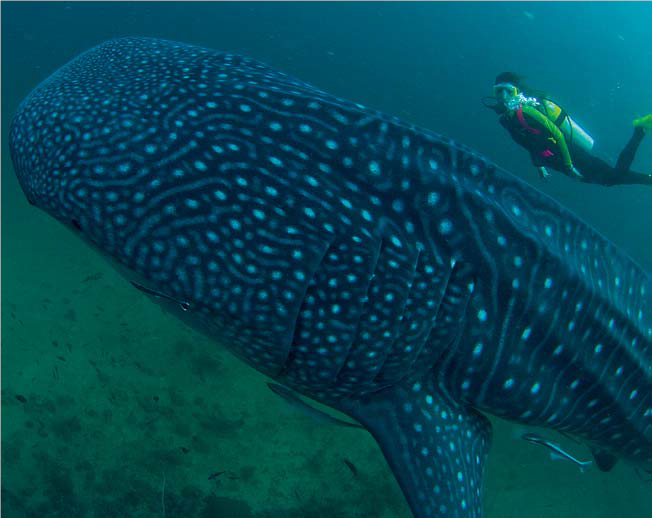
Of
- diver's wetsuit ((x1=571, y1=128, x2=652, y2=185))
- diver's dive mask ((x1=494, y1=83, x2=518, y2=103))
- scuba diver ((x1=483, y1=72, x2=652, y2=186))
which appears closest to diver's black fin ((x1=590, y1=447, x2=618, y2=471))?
scuba diver ((x1=483, y1=72, x2=652, y2=186))

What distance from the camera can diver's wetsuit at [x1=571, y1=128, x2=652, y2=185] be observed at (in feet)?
35.9

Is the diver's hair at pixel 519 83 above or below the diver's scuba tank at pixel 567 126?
above

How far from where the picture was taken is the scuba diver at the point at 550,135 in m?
9.85

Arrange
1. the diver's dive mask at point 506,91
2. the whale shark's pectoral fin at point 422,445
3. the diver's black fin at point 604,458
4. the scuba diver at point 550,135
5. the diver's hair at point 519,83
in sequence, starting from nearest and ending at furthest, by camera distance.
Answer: the whale shark's pectoral fin at point 422,445
the diver's black fin at point 604,458
the scuba diver at point 550,135
the diver's dive mask at point 506,91
the diver's hair at point 519,83

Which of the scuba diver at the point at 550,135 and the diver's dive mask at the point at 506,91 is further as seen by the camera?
the diver's dive mask at the point at 506,91

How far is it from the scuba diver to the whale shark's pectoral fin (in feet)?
26.7

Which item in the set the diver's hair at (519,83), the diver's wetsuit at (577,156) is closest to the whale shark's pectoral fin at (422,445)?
the diver's wetsuit at (577,156)

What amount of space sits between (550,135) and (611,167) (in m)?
2.56

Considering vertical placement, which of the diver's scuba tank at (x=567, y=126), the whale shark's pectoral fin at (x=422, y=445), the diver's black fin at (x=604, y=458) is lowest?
the diver's black fin at (x=604, y=458)

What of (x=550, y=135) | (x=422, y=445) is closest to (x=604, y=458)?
(x=422, y=445)

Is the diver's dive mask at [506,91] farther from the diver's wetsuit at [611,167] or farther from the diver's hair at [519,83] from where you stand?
the diver's wetsuit at [611,167]

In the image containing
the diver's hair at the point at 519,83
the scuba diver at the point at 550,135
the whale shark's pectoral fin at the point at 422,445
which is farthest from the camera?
the diver's hair at the point at 519,83

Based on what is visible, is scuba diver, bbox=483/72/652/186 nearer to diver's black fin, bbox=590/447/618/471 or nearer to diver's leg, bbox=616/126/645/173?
diver's leg, bbox=616/126/645/173

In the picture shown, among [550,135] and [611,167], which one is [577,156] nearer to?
[611,167]
